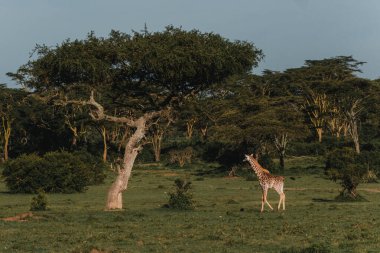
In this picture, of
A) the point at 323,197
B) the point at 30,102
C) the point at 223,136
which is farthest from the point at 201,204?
the point at 30,102

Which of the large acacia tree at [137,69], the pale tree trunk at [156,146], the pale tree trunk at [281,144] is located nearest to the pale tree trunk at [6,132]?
the pale tree trunk at [156,146]

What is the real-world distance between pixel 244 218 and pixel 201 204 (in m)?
9.55

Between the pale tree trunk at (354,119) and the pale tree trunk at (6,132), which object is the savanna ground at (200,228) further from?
the pale tree trunk at (6,132)

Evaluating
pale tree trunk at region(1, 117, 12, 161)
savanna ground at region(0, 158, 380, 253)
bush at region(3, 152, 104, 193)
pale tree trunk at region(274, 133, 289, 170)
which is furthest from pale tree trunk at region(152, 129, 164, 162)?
savanna ground at region(0, 158, 380, 253)

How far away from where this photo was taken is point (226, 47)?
30844 mm

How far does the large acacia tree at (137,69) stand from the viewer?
29.5m

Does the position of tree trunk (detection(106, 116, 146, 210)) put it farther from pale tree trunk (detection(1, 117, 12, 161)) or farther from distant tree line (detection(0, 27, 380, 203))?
pale tree trunk (detection(1, 117, 12, 161))

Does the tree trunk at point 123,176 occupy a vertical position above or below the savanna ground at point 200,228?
above

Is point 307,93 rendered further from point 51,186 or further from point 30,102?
point 51,186

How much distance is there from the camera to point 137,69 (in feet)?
99.1

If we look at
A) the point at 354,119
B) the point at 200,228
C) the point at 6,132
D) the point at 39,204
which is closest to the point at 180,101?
the point at 39,204

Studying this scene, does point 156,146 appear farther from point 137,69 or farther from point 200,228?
point 200,228

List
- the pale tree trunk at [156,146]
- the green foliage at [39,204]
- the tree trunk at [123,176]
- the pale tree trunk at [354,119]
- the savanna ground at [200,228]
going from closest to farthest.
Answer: the savanna ground at [200,228]
the green foliage at [39,204]
the tree trunk at [123,176]
the pale tree trunk at [354,119]
the pale tree trunk at [156,146]

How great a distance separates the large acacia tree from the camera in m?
29.5
